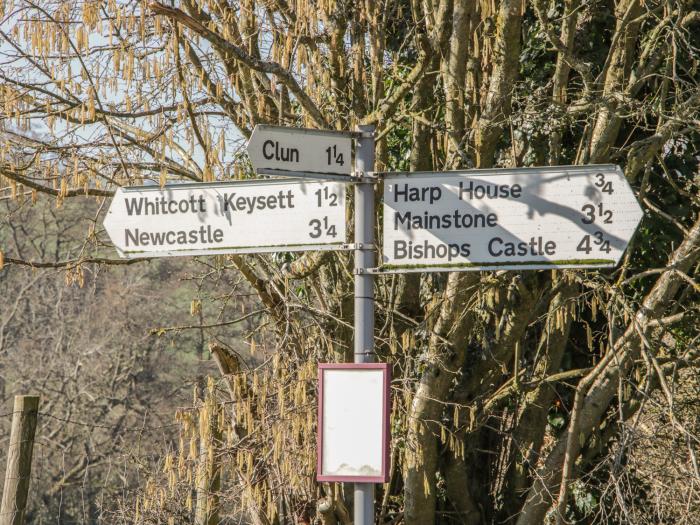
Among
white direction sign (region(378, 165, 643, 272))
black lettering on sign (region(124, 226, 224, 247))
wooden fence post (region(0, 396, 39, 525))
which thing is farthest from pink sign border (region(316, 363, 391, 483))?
wooden fence post (region(0, 396, 39, 525))

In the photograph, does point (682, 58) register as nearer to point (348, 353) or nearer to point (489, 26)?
point (489, 26)

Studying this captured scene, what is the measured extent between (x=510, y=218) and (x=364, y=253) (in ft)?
1.69

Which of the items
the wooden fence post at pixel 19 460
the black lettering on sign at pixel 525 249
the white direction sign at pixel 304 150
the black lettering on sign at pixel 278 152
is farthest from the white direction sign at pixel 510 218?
the wooden fence post at pixel 19 460

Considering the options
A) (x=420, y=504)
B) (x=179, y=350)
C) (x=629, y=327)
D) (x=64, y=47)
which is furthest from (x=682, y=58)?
(x=179, y=350)

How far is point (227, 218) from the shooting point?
379cm

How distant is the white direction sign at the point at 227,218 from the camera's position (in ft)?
12.0

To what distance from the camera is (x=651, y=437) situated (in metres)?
5.71

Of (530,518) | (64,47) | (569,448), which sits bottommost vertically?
(530,518)

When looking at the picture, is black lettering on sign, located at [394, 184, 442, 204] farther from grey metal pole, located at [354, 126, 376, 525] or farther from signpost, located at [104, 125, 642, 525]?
grey metal pole, located at [354, 126, 376, 525]

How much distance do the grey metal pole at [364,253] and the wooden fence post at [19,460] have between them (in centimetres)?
227

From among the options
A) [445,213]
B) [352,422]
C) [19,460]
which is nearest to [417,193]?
[445,213]

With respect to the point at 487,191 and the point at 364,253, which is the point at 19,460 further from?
the point at 487,191

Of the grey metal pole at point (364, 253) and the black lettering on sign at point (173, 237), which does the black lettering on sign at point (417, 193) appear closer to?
the grey metal pole at point (364, 253)

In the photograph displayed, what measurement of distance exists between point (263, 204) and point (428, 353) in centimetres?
246
